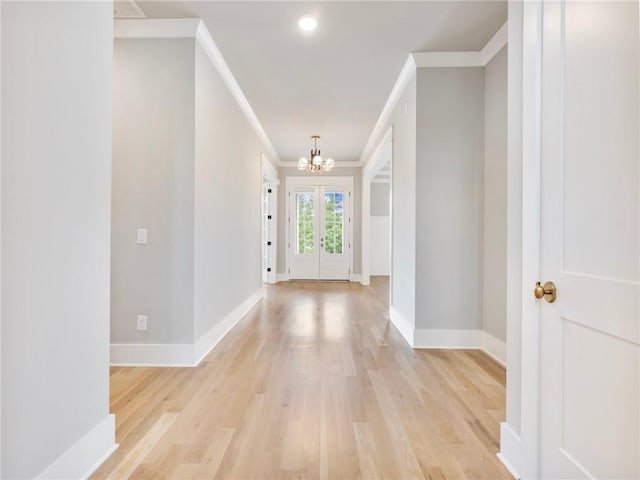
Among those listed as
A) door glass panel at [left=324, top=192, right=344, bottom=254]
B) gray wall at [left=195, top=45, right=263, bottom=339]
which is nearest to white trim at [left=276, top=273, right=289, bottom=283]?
door glass panel at [left=324, top=192, right=344, bottom=254]

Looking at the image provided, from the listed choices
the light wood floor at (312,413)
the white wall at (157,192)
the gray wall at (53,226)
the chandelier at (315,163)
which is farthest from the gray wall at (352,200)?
the gray wall at (53,226)

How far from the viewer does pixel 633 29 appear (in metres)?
1.04

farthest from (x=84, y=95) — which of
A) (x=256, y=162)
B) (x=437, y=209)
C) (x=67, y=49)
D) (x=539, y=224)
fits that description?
(x=256, y=162)

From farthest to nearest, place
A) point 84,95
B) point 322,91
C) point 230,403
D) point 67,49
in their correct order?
point 322,91 → point 230,403 → point 84,95 → point 67,49

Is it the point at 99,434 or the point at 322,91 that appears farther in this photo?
the point at 322,91

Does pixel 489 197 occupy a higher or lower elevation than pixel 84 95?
lower

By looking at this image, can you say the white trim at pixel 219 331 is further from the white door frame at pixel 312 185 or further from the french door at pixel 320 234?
the french door at pixel 320 234

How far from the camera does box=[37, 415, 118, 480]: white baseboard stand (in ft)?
4.43

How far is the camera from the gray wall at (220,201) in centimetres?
301

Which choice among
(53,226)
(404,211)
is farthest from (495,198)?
(53,226)

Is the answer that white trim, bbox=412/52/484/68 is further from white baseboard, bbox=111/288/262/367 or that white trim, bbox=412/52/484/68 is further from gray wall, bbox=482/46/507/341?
white baseboard, bbox=111/288/262/367

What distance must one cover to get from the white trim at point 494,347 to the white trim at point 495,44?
2469 millimetres

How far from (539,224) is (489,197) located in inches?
75.3

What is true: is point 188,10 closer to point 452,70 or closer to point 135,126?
point 135,126
